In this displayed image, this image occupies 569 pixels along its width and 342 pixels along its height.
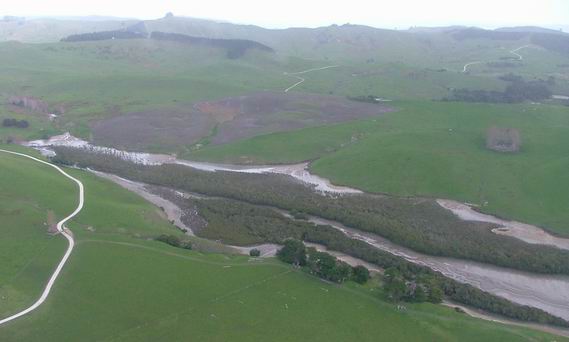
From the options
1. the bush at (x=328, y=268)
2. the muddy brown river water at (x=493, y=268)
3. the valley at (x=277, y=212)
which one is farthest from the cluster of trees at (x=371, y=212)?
the bush at (x=328, y=268)

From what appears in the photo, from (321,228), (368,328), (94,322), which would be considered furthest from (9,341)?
(321,228)

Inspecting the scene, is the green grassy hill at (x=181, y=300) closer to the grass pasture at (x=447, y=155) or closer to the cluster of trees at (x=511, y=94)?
the grass pasture at (x=447, y=155)

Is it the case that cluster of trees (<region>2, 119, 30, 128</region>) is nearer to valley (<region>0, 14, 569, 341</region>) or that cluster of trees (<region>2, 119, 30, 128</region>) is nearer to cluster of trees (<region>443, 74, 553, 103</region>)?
valley (<region>0, 14, 569, 341</region>)

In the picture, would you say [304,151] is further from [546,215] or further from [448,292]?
[448,292]

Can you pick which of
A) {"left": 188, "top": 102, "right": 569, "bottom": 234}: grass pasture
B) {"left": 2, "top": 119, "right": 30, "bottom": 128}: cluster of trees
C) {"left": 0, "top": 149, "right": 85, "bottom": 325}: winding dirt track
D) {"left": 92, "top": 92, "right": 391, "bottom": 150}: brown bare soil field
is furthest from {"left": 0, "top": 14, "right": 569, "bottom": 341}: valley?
{"left": 2, "top": 119, "right": 30, "bottom": 128}: cluster of trees

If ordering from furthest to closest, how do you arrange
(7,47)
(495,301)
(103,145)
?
(7,47) → (103,145) → (495,301)

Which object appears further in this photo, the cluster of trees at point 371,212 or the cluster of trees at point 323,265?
the cluster of trees at point 371,212
